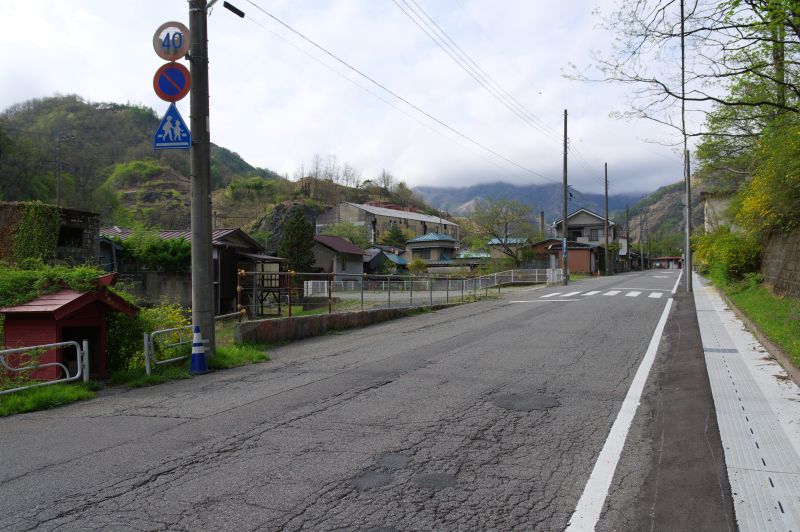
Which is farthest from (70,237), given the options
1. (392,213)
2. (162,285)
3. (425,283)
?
(392,213)

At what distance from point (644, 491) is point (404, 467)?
1786mm

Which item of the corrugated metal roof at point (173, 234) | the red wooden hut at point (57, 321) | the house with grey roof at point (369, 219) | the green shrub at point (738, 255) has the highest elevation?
the house with grey roof at point (369, 219)

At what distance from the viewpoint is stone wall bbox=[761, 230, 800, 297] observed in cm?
1508

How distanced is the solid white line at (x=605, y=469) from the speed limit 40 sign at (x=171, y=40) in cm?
881

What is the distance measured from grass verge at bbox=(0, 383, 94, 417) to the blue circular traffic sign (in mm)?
4879

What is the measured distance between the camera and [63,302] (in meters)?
7.66

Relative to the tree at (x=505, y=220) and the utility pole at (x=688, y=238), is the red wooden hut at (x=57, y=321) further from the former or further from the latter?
the tree at (x=505, y=220)

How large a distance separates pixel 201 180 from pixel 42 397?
4.30 meters

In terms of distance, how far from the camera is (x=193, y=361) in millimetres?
9016

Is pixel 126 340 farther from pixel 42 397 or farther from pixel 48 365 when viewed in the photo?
pixel 42 397

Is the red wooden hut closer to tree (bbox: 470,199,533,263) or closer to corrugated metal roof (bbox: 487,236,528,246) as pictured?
tree (bbox: 470,199,533,263)

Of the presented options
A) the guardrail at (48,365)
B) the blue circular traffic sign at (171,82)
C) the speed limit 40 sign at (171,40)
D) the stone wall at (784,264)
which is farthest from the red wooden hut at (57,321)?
the stone wall at (784,264)

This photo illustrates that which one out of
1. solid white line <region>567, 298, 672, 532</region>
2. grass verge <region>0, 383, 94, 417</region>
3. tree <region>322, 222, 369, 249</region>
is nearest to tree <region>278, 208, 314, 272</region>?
tree <region>322, 222, 369, 249</region>

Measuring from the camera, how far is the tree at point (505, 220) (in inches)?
2635
